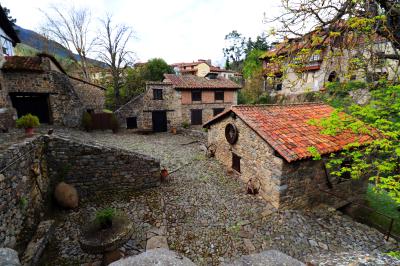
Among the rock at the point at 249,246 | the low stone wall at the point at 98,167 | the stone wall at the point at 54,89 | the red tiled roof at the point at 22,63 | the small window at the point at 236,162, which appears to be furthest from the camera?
the stone wall at the point at 54,89

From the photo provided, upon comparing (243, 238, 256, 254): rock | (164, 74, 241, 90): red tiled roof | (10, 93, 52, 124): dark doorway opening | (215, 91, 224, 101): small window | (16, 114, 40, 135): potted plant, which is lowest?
(243, 238, 256, 254): rock

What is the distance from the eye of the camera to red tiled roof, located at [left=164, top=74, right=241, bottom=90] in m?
21.0

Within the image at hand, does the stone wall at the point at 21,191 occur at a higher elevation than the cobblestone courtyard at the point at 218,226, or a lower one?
higher

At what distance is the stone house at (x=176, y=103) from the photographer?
19797mm

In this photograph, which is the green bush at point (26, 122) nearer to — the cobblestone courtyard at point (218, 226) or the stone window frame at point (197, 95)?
the cobblestone courtyard at point (218, 226)

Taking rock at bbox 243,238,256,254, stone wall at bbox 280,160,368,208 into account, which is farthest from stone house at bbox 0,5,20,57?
stone wall at bbox 280,160,368,208

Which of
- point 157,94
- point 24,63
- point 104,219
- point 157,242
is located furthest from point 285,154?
point 24,63

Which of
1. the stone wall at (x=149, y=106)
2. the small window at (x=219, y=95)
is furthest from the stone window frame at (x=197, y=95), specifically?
the small window at (x=219, y=95)

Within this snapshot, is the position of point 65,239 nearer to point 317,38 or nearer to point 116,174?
point 116,174

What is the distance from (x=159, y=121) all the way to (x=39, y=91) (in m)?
10.4

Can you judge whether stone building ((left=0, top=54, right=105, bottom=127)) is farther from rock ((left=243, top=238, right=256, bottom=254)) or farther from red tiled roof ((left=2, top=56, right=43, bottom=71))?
rock ((left=243, top=238, right=256, bottom=254))

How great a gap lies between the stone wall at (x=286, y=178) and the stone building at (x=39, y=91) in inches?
502

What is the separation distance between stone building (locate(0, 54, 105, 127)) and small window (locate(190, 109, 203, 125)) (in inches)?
440

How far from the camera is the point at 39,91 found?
12.7m
